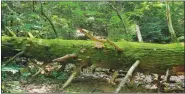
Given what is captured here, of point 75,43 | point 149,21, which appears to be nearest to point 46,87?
point 75,43

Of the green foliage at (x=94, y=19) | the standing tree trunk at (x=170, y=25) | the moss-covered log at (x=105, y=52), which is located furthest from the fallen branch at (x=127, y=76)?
the standing tree trunk at (x=170, y=25)

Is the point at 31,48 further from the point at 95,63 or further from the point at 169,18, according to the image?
the point at 169,18

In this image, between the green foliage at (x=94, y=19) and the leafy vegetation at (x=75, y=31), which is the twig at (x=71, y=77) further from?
the green foliage at (x=94, y=19)

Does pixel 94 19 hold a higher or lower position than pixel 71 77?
higher

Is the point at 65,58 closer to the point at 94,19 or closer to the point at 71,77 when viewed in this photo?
the point at 71,77

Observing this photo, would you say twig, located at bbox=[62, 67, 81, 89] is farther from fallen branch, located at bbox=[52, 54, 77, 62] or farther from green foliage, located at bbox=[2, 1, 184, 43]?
green foliage, located at bbox=[2, 1, 184, 43]

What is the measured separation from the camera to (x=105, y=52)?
2264 mm

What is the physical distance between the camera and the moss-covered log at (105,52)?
7.25 ft

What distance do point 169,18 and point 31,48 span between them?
1242 mm

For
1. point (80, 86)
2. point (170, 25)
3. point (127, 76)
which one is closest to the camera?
point (127, 76)

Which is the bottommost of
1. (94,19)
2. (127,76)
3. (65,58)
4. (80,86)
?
(80,86)

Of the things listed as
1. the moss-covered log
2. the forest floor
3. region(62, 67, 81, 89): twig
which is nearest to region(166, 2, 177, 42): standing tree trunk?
the moss-covered log

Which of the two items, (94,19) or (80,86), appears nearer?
(80,86)

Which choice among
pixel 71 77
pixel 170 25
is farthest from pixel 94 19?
pixel 170 25
